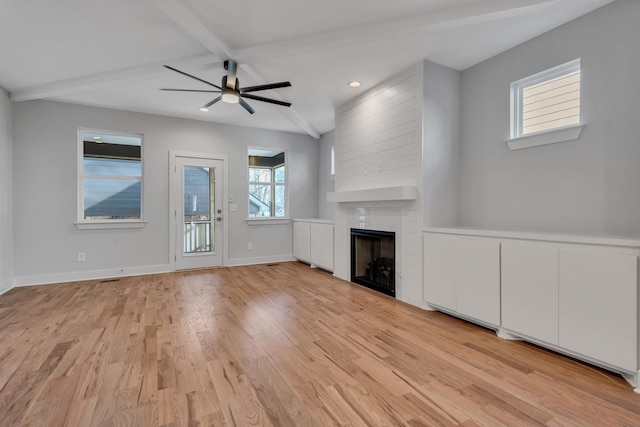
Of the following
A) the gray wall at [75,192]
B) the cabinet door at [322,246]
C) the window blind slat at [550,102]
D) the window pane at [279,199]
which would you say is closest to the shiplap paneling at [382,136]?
the cabinet door at [322,246]

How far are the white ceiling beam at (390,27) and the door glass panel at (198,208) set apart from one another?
300 centimetres

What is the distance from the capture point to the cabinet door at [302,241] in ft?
19.2

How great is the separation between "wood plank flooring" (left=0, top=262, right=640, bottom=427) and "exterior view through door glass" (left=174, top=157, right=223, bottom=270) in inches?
82.0

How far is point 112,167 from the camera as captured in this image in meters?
5.11

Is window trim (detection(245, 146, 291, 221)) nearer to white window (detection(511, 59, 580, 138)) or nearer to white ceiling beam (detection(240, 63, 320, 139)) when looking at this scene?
white ceiling beam (detection(240, 63, 320, 139))

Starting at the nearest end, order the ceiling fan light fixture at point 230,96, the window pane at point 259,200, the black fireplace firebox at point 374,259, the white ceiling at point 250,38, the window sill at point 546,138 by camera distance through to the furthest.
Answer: the white ceiling at point 250,38 < the window sill at point 546,138 < the ceiling fan light fixture at point 230,96 < the black fireplace firebox at point 374,259 < the window pane at point 259,200

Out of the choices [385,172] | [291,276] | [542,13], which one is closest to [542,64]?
[542,13]

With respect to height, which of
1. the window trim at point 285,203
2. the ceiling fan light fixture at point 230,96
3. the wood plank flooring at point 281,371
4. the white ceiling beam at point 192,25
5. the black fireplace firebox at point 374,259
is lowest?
the wood plank flooring at point 281,371

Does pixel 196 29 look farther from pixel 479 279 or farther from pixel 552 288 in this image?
pixel 552 288

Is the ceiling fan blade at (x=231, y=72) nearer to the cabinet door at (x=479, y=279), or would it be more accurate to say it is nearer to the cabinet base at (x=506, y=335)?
the cabinet door at (x=479, y=279)

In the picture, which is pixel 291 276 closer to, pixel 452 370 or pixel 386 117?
pixel 386 117

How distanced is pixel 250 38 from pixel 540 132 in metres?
2.89

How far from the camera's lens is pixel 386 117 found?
3.90 m

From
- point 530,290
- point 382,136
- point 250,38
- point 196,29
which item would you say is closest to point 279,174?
point 382,136
